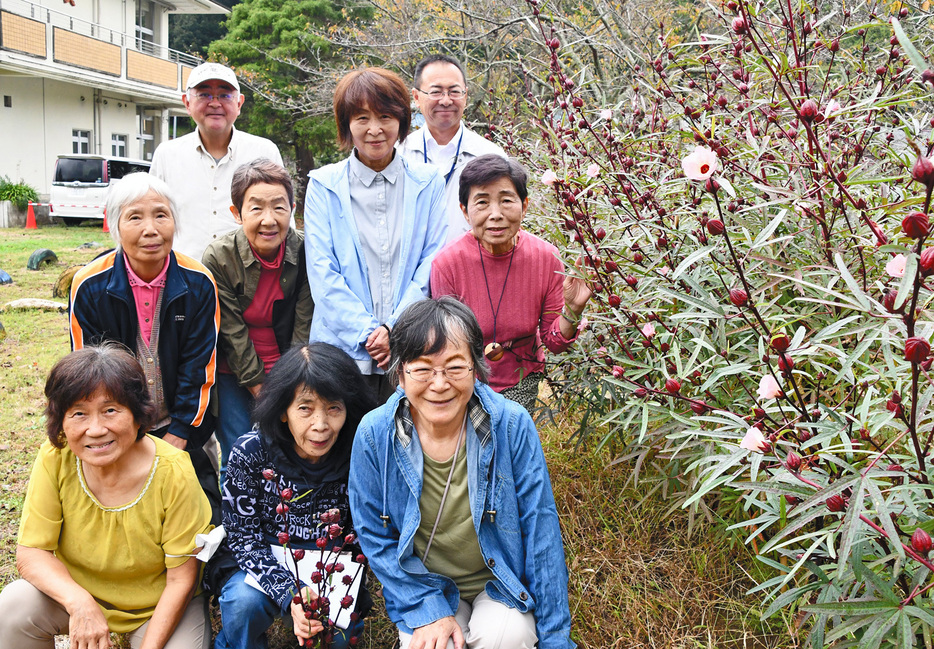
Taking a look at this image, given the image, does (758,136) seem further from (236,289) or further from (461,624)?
(236,289)

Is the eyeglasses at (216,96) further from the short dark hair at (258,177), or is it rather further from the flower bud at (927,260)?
the flower bud at (927,260)

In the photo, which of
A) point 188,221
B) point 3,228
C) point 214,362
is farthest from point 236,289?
point 3,228

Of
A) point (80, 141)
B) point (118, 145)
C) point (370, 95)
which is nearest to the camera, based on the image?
point (370, 95)

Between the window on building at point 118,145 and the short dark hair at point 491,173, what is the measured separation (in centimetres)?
2024

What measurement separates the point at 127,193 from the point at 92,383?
754mm

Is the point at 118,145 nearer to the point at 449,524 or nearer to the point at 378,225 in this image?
the point at 378,225

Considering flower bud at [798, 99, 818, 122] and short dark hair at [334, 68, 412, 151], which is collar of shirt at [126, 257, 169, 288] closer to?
short dark hair at [334, 68, 412, 151]

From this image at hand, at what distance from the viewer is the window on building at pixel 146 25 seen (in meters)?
21.2

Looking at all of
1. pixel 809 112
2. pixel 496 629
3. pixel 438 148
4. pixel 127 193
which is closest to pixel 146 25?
pixel 438 148

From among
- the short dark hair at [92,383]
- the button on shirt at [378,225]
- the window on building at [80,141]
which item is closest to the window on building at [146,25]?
the window on building at [80,141]

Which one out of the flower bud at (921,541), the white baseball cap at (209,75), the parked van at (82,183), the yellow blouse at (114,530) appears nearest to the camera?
the flower bud at (921,541)

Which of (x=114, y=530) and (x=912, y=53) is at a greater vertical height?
(x=912, y=53)

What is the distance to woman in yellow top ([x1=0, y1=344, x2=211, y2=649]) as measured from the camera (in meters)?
2.28

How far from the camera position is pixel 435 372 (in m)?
2.18
